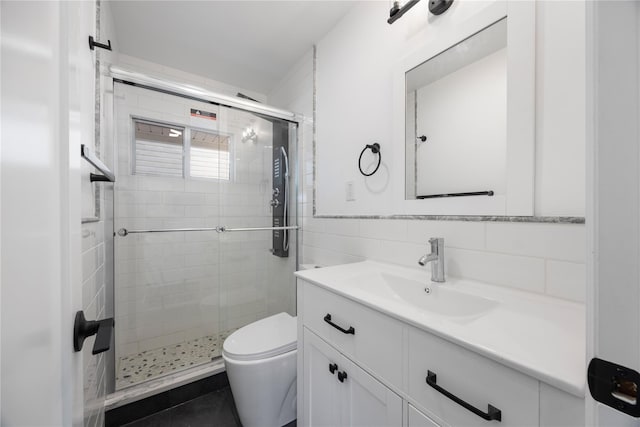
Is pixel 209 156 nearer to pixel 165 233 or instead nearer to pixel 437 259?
pixel 165 233

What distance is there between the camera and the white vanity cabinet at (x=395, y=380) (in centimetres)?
48

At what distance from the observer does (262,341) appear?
4.48ft

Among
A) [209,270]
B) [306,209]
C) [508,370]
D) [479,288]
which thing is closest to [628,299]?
[508,370]

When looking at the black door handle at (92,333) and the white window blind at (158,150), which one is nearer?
the black door handle at (92,333)

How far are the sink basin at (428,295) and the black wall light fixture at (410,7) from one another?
1134 mm

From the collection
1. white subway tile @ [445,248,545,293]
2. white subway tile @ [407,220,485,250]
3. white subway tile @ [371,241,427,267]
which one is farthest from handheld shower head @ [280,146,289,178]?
white subway tile @ [445,248,545,293]

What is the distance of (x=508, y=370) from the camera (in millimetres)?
489

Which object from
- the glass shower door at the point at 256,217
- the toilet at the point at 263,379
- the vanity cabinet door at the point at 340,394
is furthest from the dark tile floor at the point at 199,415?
the vanity cabinet door at the point at 340,394

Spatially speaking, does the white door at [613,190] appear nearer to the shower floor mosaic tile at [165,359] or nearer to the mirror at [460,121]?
the mirror at [460,121]

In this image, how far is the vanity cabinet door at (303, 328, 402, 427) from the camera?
0.74 meters

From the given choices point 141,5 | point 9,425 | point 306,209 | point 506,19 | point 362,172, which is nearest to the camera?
point 9,425

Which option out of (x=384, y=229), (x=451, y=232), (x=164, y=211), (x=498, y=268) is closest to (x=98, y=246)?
(x=164, y=211)

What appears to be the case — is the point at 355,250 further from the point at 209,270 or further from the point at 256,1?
the point at 256,1

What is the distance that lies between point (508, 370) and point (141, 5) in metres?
2.37
